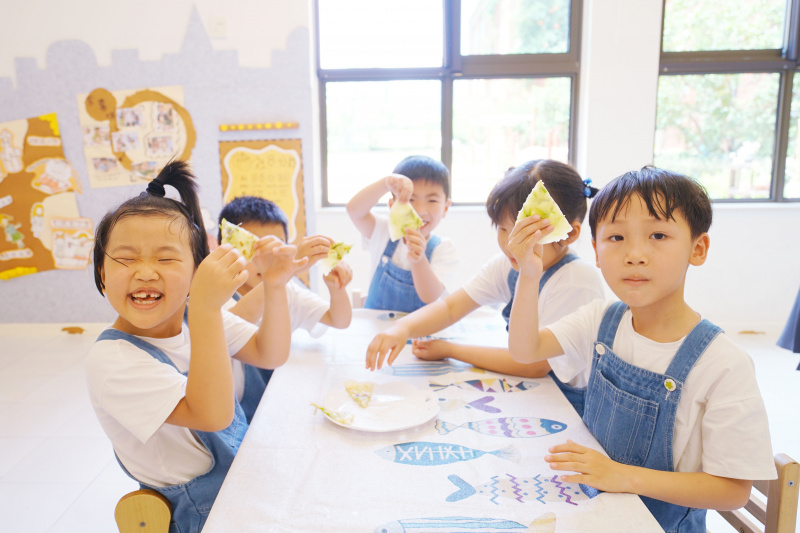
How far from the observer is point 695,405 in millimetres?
1196

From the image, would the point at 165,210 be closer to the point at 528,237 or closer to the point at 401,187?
the point at 528,237

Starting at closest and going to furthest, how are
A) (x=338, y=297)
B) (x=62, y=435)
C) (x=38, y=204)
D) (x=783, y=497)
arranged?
(x=783, y=497), (x=338, y=297), (x=62, y=435), (x=38, y=204)

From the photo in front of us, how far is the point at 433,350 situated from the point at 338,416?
19.7 inches

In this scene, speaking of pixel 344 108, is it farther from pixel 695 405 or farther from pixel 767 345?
pixel 695 405

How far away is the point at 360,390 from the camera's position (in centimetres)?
154

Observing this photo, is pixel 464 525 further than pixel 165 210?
No

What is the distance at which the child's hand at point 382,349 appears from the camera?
1678 millimetres

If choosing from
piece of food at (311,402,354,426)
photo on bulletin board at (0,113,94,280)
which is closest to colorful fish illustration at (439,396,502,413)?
piece of food at (311,402,354,426)

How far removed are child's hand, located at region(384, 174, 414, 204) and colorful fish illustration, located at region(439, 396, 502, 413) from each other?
968 mm

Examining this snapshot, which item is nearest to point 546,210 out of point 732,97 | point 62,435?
point 62,435

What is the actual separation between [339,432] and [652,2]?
4.12 metres

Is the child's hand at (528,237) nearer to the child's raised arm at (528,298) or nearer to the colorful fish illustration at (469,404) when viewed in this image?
the child's raised arm at (528,298)

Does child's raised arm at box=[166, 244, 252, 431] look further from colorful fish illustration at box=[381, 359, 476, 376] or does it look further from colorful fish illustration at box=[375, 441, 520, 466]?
colorful fish illustration at box=[381, 359, 476, 376]

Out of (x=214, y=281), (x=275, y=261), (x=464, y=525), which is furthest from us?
(x=275, y=261)
